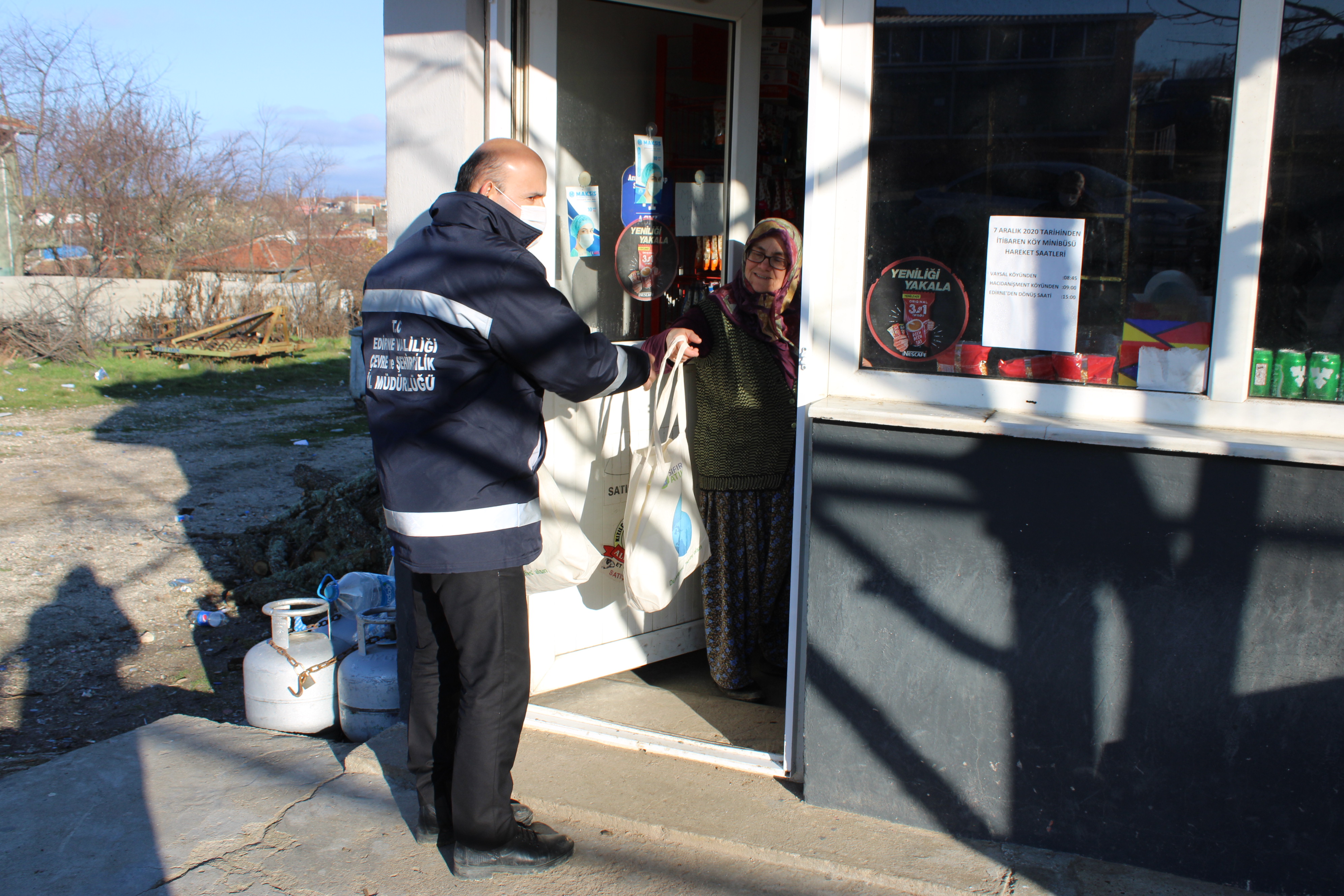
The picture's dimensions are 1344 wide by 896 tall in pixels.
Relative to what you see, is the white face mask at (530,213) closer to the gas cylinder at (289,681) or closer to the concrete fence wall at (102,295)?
the gas cylinder at (289,681)

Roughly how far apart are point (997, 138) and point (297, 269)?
21.4m

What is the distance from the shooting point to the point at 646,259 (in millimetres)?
3826

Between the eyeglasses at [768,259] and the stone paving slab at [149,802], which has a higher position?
the eyeglasses at [768,259]

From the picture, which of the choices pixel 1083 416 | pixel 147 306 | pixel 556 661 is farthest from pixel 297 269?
pixel 1083 416

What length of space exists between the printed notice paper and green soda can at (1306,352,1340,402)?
1.72 ft

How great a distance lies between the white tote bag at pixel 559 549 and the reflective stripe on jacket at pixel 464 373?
0.63 metres

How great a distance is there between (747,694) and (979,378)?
1.61 metres

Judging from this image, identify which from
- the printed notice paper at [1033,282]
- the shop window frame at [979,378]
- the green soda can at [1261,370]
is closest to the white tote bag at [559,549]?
the shop window frame at [979,378]

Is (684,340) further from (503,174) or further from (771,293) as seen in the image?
(503,174)

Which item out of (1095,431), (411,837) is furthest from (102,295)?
(1095,431)

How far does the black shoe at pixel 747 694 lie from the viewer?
360cm

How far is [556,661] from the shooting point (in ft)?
11.7

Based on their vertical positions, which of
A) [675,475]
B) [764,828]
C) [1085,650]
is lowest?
[764,828]

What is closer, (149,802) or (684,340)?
(149,802)
